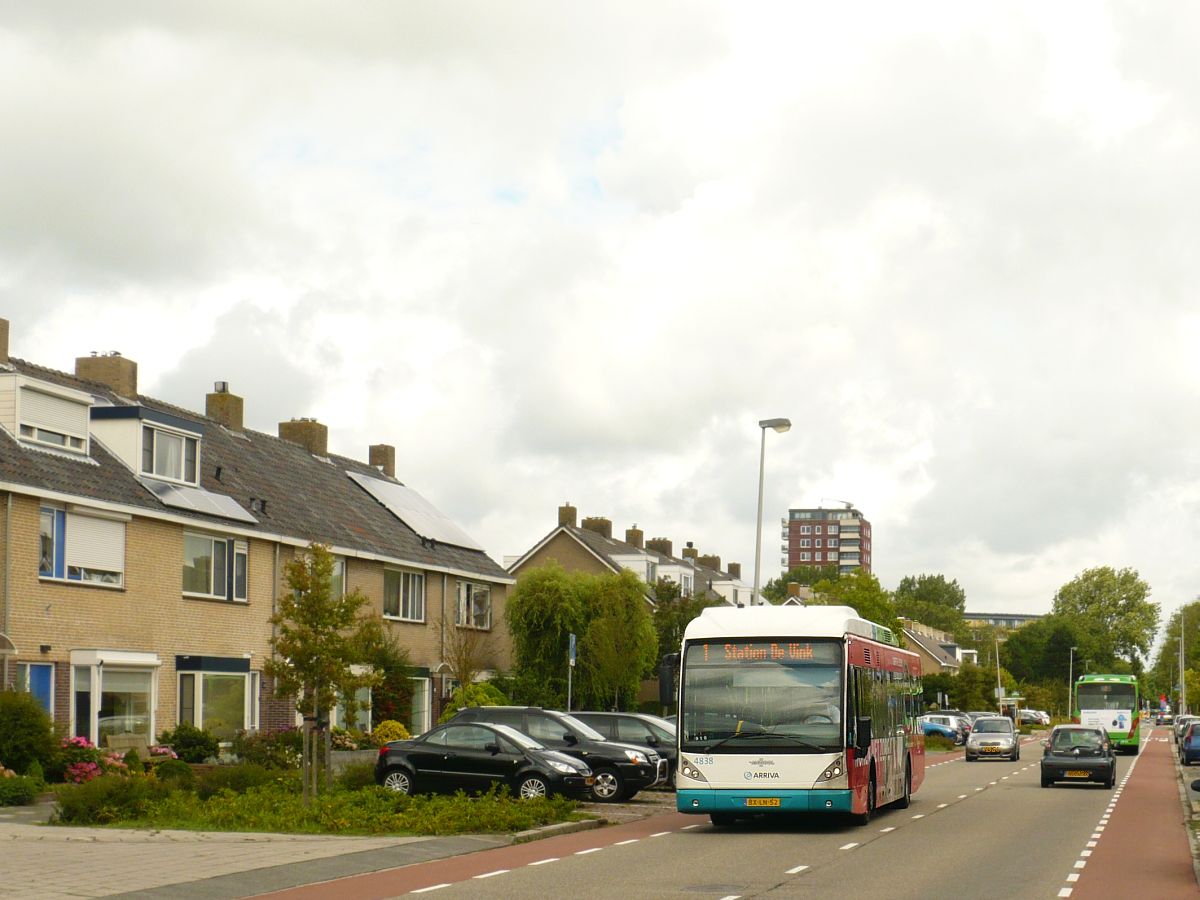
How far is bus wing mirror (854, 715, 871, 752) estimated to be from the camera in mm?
21453

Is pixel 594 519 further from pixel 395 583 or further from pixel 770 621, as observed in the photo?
pixel 770 621

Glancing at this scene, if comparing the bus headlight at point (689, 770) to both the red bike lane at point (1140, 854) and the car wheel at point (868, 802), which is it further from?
the red bike lane at point (1140, 854)

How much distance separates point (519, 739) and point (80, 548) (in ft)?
38.0

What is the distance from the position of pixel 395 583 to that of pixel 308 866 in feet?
97.0

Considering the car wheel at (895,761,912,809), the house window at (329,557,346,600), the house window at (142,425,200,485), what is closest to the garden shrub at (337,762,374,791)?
the car wheel at (895,761,912,809)

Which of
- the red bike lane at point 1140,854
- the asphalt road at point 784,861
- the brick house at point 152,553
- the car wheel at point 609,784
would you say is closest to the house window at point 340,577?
the brick house at point 152,553

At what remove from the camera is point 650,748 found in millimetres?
28906

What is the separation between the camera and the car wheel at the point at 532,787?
2453cm

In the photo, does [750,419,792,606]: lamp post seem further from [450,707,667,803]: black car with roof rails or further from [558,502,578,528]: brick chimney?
[558,502,578,528]: brick chimney

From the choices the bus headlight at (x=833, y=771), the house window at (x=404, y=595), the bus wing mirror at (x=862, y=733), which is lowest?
the bus headlight at (x=833, y=771)

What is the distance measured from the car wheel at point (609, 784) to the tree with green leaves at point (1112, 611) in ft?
451

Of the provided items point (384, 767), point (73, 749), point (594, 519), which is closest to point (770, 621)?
point (384, 767)

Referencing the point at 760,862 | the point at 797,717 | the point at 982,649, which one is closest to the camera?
the point at 760,862

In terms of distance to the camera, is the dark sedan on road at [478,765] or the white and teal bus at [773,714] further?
the dark sedan on road at [478,765]
